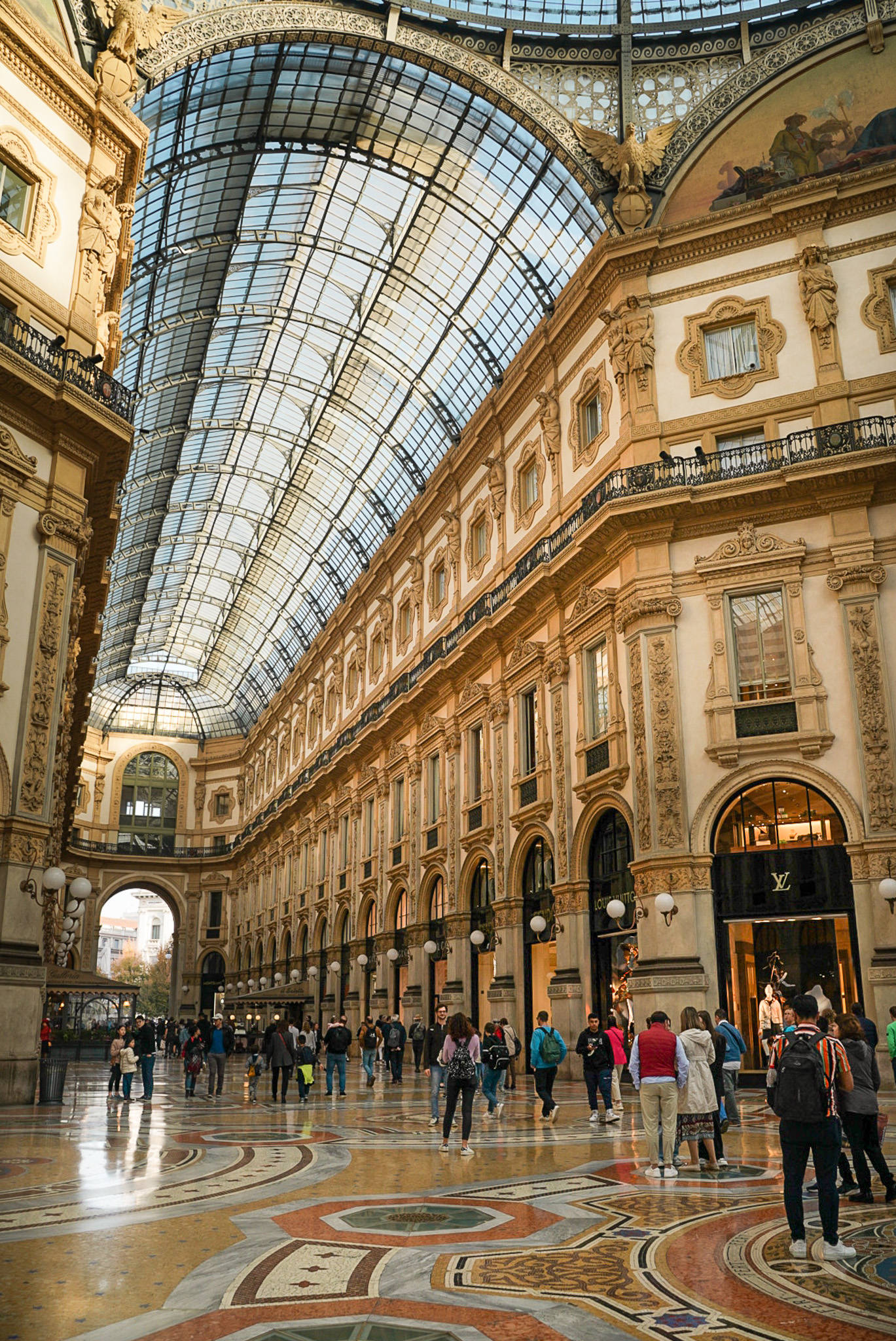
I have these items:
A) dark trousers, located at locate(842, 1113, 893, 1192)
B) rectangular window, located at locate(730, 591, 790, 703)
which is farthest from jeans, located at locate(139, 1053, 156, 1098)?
dark trousers, located at locate(842, 1113, 893, 1192)

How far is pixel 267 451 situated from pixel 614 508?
2729cm

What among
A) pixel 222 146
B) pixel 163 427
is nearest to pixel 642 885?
pixel 222 146

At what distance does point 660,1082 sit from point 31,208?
1829cm

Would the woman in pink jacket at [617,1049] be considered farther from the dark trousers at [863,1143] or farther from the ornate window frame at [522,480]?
the ornate window frame at [522,480]

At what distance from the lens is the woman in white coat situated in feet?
30.5

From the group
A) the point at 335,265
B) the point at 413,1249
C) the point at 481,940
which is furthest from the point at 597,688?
the point at 413,1249

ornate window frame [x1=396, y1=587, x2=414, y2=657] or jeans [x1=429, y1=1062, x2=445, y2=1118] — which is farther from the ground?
ornate window frame [x1=396, y1=587, x2=414, y2=657]

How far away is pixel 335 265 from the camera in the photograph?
112 ft

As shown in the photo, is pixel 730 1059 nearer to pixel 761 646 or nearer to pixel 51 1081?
pixel 761 646

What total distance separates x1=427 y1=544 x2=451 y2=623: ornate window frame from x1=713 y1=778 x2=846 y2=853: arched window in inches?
599

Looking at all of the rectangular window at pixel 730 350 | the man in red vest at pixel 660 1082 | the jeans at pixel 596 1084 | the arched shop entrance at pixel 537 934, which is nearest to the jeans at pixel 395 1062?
the arched shop entrance at pixel 537 934

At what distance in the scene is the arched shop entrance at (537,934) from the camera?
82.1ft

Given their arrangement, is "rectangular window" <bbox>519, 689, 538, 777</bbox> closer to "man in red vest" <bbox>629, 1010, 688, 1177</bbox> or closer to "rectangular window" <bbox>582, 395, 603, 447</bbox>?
"rectangular window" <bbox>582, 395, 603, 447</bbox>

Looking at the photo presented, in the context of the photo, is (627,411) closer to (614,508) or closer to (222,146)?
(614,508)
